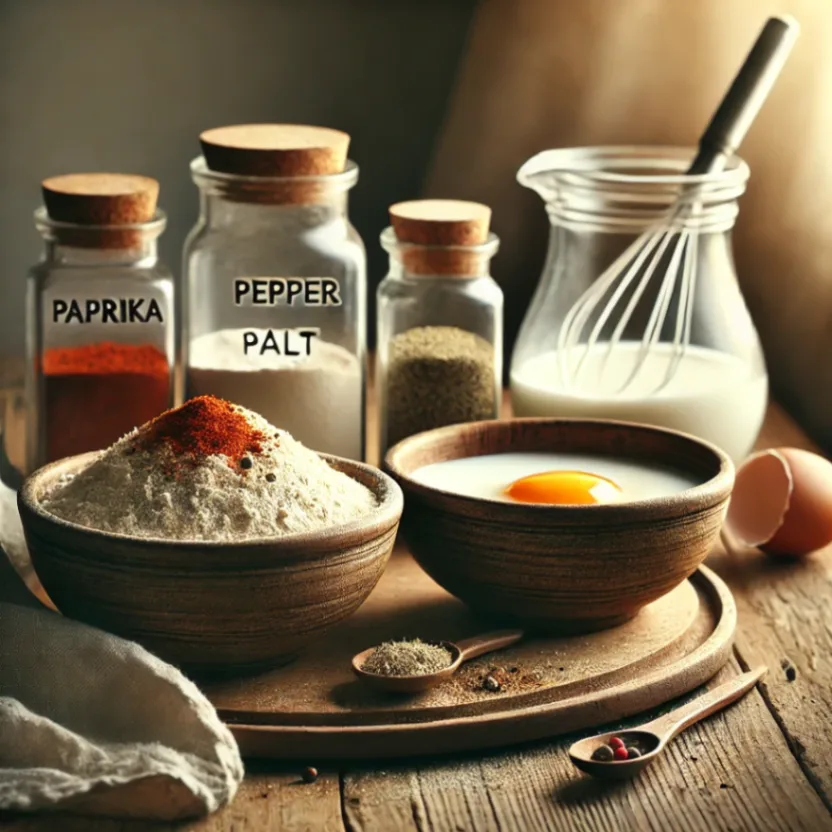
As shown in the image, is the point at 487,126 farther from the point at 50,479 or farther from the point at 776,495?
the point at 50,479

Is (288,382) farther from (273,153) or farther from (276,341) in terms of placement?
(273,153)

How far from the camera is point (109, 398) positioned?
4.33 ft

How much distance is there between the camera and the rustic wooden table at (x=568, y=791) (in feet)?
2.86

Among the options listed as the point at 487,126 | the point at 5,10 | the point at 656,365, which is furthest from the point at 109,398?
the point at 5,10

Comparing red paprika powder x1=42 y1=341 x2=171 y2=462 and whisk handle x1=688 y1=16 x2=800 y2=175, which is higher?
whisk handle x1=688 y1=16 x2=800 y2=175

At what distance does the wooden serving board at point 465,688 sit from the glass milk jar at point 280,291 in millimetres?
251

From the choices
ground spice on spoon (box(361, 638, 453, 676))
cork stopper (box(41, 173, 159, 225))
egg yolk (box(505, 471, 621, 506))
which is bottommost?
ground spice on spoon (box(361, 638, 453, 676))

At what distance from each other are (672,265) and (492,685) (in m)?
0.55

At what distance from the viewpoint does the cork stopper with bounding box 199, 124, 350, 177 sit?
1.30m

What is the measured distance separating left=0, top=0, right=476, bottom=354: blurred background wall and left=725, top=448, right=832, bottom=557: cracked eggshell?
1.01 metres

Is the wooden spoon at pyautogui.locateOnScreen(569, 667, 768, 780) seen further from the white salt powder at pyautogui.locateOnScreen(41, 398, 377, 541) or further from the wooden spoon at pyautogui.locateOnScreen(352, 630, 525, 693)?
the white salt powder at pyautogui.locateOnScreen(41, 398, 377, 541)

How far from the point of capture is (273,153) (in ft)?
4.26

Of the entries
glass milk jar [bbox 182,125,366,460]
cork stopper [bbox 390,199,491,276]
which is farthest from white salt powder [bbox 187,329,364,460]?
cork stopper [bbox 390,199,491,276]

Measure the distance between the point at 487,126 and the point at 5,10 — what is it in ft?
2.43
